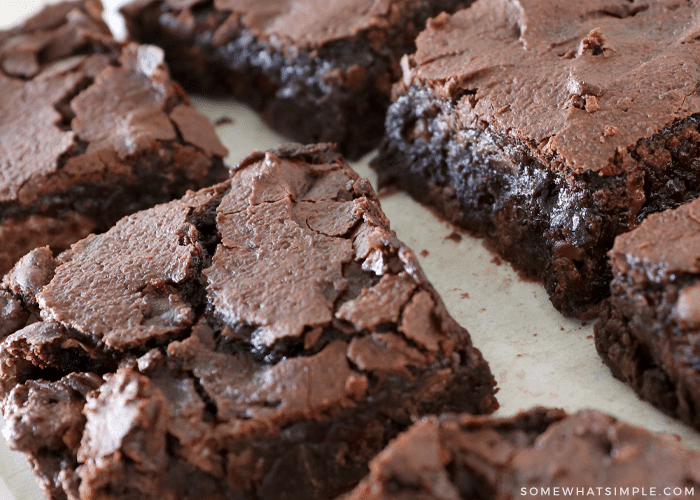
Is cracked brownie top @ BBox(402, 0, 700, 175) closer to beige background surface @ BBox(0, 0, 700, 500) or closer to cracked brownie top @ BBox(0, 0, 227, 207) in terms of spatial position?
beige background surface @ BBox(0, 0, 700, 500)

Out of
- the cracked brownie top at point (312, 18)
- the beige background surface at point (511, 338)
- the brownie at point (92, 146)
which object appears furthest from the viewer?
the cracked brownie top at point (312, 18)

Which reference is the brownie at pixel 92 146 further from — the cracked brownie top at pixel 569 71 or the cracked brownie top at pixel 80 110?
the cracked brownie top at pixel 569 71

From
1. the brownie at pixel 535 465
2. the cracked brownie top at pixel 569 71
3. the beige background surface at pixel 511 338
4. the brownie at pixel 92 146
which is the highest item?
the cracked brownie top at pixel 569 71

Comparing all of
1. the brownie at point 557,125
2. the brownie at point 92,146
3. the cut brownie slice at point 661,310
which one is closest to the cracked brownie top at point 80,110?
the brownie at point 92,146

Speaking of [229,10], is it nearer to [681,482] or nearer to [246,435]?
[246,435]

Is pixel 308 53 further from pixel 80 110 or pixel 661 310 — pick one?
pixel 661 310

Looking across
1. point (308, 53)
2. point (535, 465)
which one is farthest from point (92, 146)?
point (535, 465)

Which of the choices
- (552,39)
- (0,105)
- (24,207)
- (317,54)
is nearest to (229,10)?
(317,54)
